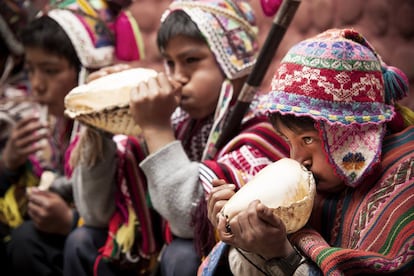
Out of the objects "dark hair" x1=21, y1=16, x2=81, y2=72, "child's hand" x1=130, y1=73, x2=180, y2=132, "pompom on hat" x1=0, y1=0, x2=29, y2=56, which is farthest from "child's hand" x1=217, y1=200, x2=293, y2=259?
"pompom on hat" x1=0, y1=0, x2=29, y2=56

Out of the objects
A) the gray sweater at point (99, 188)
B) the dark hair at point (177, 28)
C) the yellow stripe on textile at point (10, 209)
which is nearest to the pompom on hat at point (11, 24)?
the yellow stripe on textile at point (10, 209)

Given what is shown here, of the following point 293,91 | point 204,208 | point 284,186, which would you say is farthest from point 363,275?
point 204,208

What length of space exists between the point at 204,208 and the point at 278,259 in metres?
0.34

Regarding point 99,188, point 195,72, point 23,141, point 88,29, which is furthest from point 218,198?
point 23,141

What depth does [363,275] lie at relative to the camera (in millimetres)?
949

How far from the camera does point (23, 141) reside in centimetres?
191

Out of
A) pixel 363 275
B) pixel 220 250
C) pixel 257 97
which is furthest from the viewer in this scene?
pixel 257 97

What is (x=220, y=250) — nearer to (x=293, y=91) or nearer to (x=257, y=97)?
(x=293, y=91)

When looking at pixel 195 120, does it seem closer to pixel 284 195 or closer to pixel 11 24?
pixel 284 195

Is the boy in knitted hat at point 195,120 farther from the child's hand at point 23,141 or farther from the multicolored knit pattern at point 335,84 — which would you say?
the child's hand at point 23,141

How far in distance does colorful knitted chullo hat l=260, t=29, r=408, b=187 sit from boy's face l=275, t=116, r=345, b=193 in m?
0.02

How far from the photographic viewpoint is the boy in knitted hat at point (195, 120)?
130 cm

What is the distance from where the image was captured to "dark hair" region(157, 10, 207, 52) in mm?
1436

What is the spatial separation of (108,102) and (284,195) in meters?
0.51
